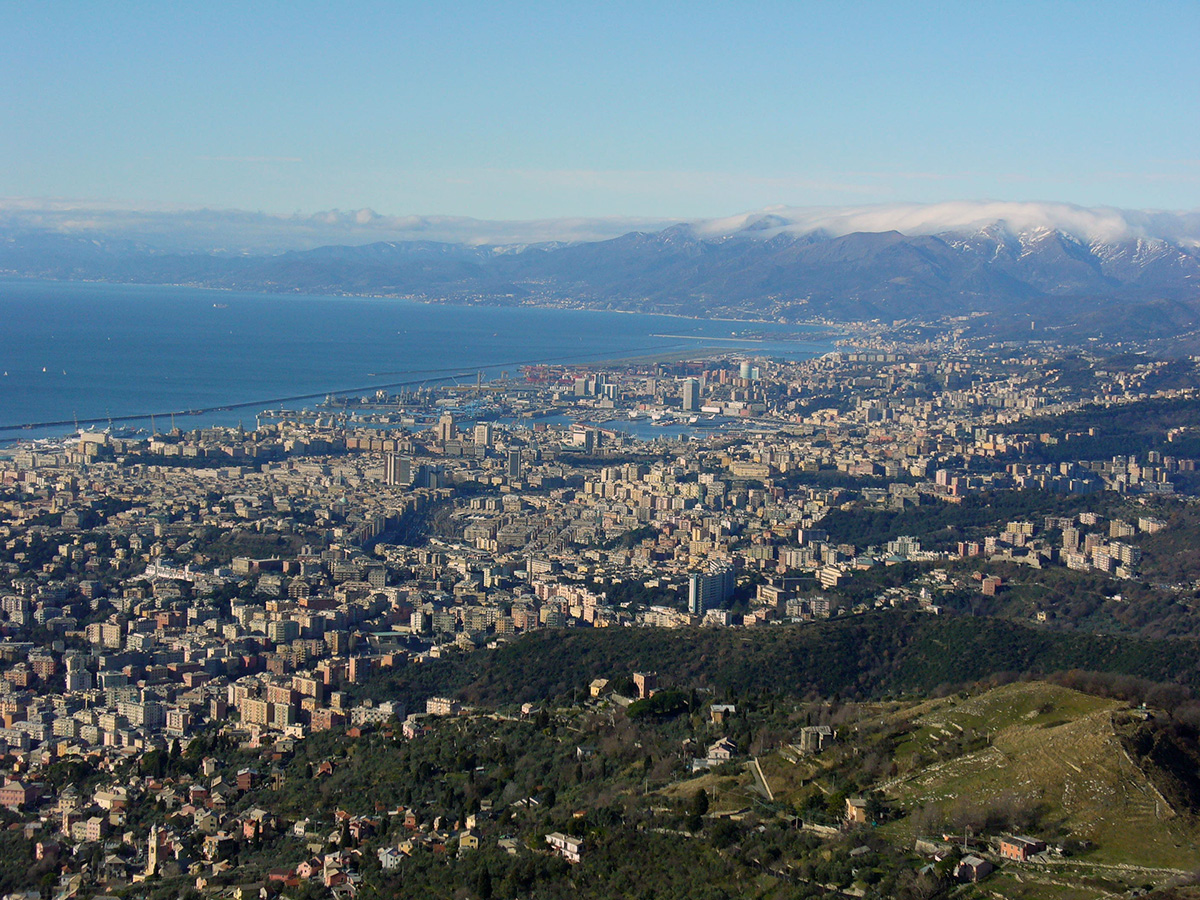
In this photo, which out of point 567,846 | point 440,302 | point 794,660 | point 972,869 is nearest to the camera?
point 972,869

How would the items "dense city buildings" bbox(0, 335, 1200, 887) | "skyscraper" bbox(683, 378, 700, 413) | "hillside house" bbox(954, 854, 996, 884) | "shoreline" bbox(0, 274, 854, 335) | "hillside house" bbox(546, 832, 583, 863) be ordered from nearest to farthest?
"hillside house" bbox(954, 854, 996, 884), "hillside house" bbox(546, 832, 583, 863), "dense city buildings" bbox(0, 335, 1200, 887), "skyscraper" bbox(683, 378, 700, 413), "shoreline" bbox(0, 274, 854, 335)

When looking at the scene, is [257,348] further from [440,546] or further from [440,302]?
[440,302]

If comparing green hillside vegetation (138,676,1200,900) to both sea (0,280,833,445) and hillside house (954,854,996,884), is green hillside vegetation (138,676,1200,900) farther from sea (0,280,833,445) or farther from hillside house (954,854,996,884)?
sea (0,280,833,445)

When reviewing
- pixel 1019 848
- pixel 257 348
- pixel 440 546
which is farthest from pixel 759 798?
pixel 257 348

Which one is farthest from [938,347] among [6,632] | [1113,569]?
[6,632]

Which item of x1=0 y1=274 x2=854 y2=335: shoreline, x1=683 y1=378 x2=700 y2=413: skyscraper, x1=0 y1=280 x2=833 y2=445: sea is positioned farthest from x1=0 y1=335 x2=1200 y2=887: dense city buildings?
x1=0 y1=274 x2=854 y2=335: shoreline

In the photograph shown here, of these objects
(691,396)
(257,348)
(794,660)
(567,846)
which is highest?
(567,846)

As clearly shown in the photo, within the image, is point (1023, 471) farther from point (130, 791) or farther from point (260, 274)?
point (260, 274)

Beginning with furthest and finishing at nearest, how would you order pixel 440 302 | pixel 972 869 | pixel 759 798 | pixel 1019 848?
1. pixel 440 302
2. pixel 759 798
3. pixel 1019 848
4. pixel 972 869
